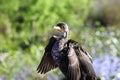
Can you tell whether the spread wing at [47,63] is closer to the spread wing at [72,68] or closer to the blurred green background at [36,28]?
the spread wing at [72,68]

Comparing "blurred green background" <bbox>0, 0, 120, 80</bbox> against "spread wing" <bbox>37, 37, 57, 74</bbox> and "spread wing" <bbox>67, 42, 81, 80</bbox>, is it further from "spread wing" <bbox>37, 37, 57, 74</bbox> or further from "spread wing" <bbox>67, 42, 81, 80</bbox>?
"spread wing" <bbox>67, 42, 81, 80</bbox>

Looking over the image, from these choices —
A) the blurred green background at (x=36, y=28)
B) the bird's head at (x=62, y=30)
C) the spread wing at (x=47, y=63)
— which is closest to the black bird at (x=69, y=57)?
the bird's head at (x=62, y=30)

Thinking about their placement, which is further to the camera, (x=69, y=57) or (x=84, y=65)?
(x=84, y=65)

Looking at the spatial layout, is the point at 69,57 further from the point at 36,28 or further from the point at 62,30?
the point at 36,28

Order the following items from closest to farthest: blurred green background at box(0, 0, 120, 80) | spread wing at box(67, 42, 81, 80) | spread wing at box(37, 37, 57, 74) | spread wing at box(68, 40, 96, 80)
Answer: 1. spread wing at box(67, 42, 81, 80)
2. spread wing at box(68, 40, 96, 80)
3. spread wing at box(37, 37, 57, 74)
4. blurred green background at box(0, 0, 120, 80)

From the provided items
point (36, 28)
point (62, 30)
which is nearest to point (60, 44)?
point (62, 30)

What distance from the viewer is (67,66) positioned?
19.8 ft

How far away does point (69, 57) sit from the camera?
5.99 m

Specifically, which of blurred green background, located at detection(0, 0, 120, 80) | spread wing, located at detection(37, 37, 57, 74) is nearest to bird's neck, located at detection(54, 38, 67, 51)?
spread wing, located at detection(37, 37, 57, 74)

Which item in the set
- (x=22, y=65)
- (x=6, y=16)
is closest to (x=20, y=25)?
(x=6, y=16)

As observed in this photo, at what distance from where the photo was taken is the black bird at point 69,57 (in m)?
6.00

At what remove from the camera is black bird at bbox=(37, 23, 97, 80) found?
6.00 m

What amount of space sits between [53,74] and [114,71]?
111cm

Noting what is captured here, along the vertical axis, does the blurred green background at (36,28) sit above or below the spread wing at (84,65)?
below
